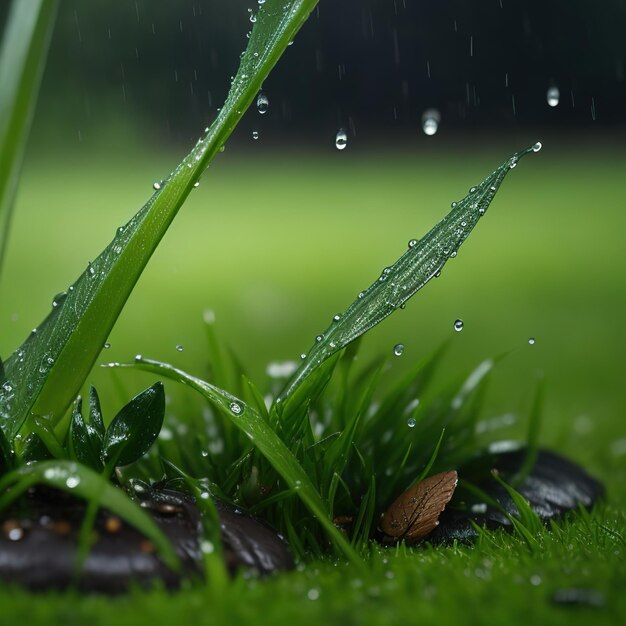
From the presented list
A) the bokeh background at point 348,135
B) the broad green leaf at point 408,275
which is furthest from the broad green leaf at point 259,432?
the bokeh background at point 348,135

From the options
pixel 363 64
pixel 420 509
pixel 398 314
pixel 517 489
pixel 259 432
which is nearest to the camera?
pixel 259 432

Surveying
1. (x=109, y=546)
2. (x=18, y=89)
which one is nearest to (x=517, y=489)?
(x=109, y=546)

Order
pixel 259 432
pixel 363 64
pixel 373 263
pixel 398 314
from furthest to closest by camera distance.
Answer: pixel 363 64 → pixel 373 263 → pixel 398 314 → pixel 259 432

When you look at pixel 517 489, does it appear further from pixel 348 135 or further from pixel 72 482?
pixel 348 135

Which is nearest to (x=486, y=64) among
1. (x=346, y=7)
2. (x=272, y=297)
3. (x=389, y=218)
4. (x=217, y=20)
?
(x=346, y=7)

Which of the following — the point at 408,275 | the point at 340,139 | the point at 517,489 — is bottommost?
the point at 517,489

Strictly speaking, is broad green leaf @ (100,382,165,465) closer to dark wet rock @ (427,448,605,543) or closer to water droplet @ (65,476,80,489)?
water droplet @ (65,476,80,489)
